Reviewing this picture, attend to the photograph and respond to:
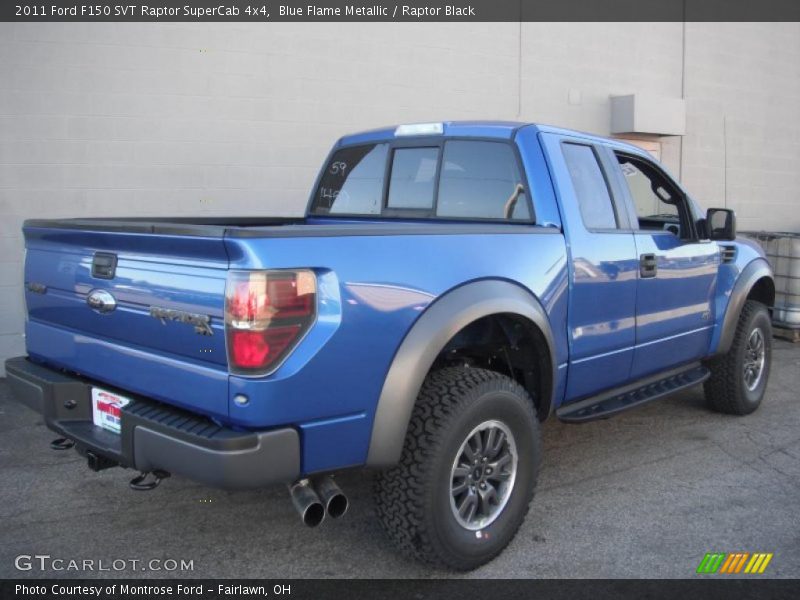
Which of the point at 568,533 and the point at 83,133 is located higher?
the point at 83,133

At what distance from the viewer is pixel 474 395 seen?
308cm

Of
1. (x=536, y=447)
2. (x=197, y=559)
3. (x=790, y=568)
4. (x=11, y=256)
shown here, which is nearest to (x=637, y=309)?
(x=536, y=447)

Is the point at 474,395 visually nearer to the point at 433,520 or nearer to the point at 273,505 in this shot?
the point at 433,520

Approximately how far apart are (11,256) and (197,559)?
4.18 metres

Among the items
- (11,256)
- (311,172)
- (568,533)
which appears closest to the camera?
(568,533)

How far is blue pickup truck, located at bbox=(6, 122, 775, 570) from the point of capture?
253 centimetres

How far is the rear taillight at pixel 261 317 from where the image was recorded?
8.11 ft

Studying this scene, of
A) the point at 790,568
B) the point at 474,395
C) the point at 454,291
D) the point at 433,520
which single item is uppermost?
the point at 454,291

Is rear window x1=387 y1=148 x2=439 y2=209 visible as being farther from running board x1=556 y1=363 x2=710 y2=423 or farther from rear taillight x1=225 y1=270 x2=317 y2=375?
rear taillight x1=225 y1=270 x2=317 y2=375

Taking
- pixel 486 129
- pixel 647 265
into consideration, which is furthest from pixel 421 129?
pixel 647 265
